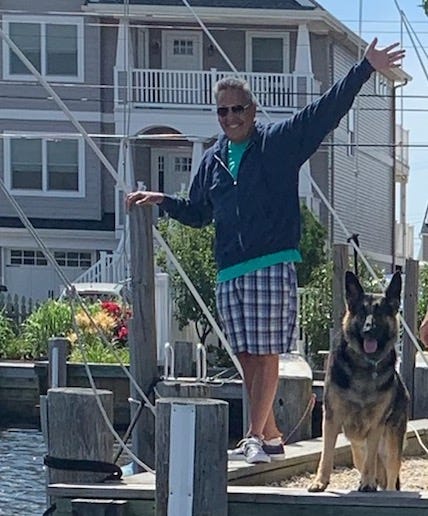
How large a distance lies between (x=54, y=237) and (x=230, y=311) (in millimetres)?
24393

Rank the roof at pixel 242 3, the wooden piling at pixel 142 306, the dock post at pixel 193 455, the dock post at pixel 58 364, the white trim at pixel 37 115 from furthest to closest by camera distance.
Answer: the white trim at pixel 37 115, the roof at pixel 242 3, the dock post at pixel 58 364, the wooden piling at pixel 142 306, the dock post at pixel 193 455

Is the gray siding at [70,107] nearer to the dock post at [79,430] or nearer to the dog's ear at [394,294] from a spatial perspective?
the dock post at [79,430]

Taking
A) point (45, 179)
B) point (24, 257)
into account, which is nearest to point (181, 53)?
point (45, 179)

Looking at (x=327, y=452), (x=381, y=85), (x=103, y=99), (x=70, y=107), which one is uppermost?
(x=381, y=85)

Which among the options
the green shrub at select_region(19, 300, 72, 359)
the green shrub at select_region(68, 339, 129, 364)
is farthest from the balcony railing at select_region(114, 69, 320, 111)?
the green shrub at select_region(68, 339, 129, 364)

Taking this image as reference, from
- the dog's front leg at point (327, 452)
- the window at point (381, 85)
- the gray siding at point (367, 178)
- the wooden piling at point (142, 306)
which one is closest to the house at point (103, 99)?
the gray siding at point (367, 178)

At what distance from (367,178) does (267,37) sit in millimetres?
6049

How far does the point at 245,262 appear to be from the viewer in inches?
278

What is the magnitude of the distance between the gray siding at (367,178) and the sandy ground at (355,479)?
23.3 metres

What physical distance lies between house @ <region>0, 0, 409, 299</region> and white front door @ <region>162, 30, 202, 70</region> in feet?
0.08

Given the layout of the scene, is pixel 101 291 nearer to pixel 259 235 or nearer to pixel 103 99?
pixel 103 99

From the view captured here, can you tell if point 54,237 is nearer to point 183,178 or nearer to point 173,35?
point 183,178

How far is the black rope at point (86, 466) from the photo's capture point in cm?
682

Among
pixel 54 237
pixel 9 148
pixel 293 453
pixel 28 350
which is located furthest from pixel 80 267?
pixel 293 453
